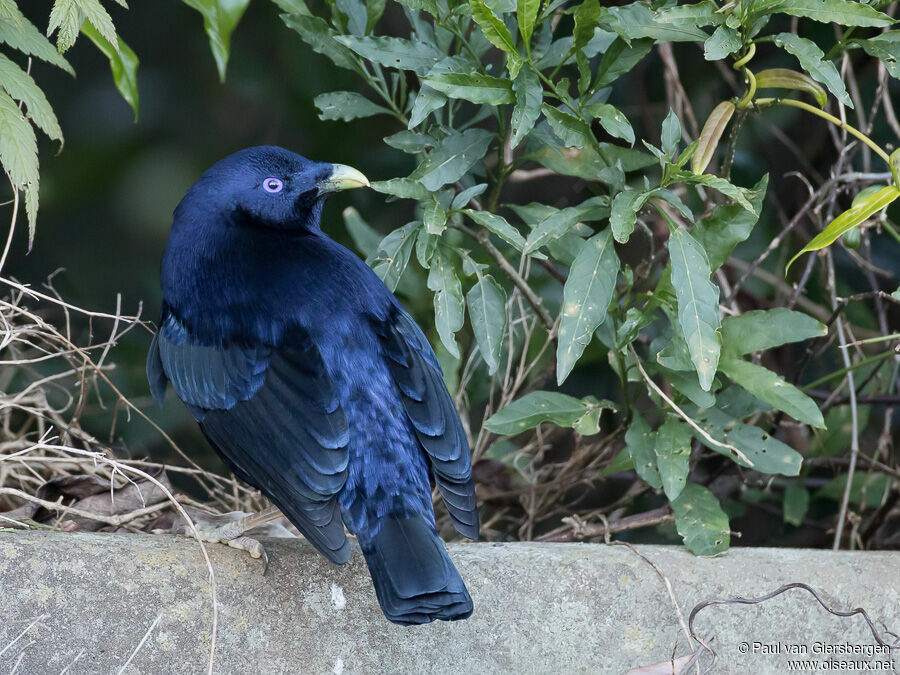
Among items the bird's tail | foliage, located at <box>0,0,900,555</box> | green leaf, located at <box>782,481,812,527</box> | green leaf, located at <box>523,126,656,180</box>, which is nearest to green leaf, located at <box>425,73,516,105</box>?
foliage, located at <box>0,0,900,555</box>

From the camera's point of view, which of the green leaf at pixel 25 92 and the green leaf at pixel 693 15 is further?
the green leaf at pixel 693 15

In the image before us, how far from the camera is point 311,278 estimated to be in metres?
2.45

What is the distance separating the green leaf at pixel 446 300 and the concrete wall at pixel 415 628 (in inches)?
20.7

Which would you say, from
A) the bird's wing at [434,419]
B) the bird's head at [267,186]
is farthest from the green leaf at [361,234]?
the bird's wing at [434,419]

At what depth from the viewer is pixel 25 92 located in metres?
2.20

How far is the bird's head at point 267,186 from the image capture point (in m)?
2.65

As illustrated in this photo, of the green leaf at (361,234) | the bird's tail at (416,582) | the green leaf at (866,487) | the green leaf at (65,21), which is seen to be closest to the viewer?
the bird's tail at (416,582)

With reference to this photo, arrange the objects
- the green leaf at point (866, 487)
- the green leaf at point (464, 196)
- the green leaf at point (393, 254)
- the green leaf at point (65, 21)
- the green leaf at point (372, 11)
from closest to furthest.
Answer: the green leaf at point (65, 21) < the green leaf at point (464, 196) < the green leaf at point (393, 254) < the green leaf at point (372, 11) < the green leaf at point (866, 487)

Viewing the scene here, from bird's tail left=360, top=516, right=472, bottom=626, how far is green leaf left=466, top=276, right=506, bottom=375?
62 centimetres

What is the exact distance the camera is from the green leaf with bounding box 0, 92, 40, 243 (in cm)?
207

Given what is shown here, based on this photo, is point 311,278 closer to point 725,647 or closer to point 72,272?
point 725,647

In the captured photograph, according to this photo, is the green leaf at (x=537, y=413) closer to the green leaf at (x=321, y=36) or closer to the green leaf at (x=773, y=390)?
the green leaf at (x=773, y=390)

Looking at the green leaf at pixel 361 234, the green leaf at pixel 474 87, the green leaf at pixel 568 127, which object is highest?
the green leaf at pixel 474 87

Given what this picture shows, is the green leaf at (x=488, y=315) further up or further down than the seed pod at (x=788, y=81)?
further down
